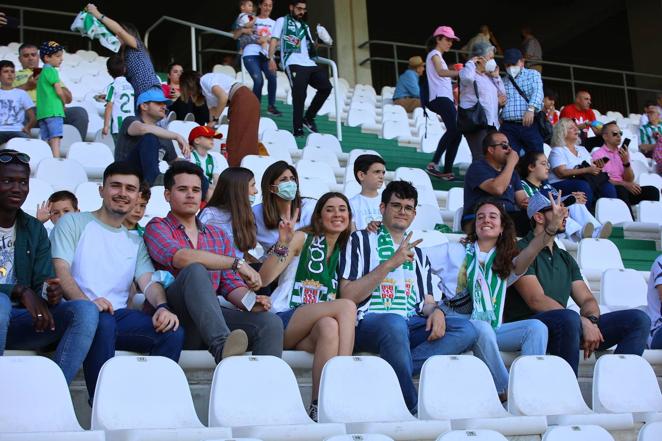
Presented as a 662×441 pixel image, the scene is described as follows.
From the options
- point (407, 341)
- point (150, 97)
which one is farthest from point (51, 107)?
point (407, 341)

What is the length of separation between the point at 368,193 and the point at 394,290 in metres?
1.37

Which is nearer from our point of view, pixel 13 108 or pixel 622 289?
pixel 622 289

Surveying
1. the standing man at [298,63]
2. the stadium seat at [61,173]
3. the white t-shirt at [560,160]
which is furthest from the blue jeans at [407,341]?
the standing man at [298,63]

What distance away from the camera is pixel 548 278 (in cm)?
494

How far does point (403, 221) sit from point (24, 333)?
1768 millimetres

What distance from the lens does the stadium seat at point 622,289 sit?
18.8ft

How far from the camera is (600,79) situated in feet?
66.6

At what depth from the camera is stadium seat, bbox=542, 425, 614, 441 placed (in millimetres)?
3287

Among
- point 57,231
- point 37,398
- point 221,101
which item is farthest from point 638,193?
point 37,398

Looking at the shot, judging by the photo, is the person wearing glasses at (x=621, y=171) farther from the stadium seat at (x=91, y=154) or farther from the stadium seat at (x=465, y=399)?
the stadium seat at (x=465, y=399)

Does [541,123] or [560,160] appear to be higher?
[541,123]

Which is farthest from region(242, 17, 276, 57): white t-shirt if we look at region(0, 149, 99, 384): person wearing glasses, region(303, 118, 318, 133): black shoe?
region(0, 149, 99, 384): person wearing glasses

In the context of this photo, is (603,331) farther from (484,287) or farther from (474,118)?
(474,118)

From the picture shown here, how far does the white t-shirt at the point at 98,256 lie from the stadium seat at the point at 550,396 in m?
1.46
